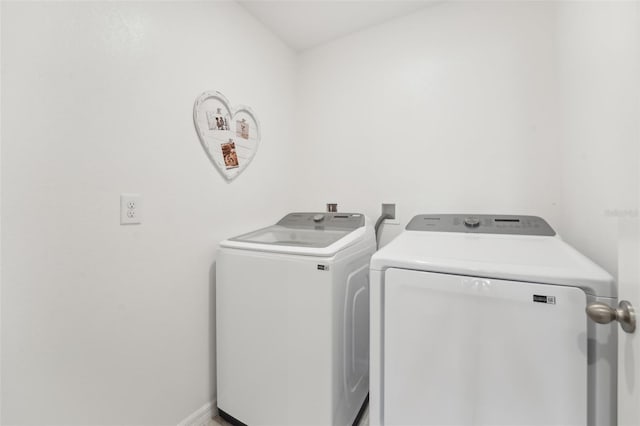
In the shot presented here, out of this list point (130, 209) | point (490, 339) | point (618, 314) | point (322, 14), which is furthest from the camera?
point (322, 14)

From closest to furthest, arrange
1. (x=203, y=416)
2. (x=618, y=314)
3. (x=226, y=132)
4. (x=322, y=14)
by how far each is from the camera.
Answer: (x=618, y=314)
(x=203, y=416)
(x=226, y=132)
(x=322, y=14)

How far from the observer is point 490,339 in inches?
30.4

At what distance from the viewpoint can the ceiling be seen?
5.54 feet

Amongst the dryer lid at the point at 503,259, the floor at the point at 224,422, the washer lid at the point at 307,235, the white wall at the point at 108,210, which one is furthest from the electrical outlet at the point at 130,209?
the floor at the point at 224,422

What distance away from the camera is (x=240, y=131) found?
1.64 m

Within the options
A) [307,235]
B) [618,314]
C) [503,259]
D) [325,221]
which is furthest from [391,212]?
[618,314]

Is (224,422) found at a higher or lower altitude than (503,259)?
lower

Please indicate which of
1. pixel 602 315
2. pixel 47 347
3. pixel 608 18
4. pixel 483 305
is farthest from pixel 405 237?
pixel 47 347

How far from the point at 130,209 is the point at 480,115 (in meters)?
1.96

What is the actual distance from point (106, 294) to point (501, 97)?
7.41 ft

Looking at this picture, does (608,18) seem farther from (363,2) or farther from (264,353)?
(264,353)

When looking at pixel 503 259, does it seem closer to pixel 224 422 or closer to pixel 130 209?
pixel 130 209

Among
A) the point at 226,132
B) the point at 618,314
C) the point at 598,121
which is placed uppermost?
the point at 226,132

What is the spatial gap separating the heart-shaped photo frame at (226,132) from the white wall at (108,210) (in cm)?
6
